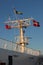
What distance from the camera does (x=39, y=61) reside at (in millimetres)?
36750

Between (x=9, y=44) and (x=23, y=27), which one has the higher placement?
(x=23, y=27)

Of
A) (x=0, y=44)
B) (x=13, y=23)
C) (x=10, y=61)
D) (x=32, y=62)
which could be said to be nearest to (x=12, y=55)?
(x=10, y=61)

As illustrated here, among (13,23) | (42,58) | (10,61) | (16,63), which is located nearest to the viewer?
(10,61)

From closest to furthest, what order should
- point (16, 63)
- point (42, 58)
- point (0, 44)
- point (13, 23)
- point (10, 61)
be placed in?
point (0, 44), point (10, 61), point (16, 63), point (42, 58), point (13, 23)

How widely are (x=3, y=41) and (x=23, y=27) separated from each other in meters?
13.5

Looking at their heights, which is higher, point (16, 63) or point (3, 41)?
point (3, 41)

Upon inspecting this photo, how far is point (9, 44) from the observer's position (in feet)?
90.0

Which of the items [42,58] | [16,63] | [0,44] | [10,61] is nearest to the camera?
[0,44]

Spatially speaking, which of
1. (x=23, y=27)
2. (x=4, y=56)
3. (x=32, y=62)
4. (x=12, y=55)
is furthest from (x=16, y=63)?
(x=23, y=27)

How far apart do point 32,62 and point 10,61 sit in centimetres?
870

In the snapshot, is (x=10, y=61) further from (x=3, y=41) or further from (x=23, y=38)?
(x=23, y=38)

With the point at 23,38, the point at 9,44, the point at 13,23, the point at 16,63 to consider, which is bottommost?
the point at 16,63

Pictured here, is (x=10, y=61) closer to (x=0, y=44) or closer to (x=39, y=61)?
(x=0, y=44)

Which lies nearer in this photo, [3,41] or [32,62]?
[3,41]
